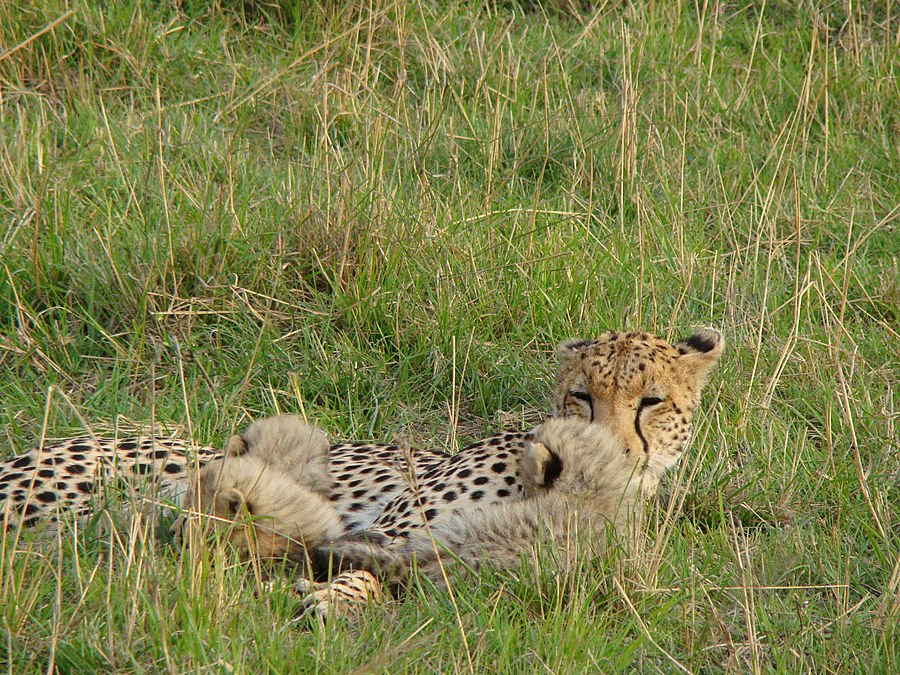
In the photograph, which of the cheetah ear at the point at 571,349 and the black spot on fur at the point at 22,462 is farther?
the cheetah ear at the point at 571,349

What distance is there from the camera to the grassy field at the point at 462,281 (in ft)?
7.55

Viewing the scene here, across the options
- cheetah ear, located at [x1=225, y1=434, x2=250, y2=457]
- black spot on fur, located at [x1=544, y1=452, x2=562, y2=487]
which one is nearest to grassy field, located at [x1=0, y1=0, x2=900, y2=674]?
cheetah ear, located at [x1=225, y1=434, x2=250, y2=457]

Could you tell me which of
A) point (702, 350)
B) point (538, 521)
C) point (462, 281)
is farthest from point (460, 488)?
point (462, 281)

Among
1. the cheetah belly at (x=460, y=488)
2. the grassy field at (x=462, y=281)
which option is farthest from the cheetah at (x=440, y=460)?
the grassy field at (x=462, y=281)

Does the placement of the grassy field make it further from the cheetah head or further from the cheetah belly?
the cheetah belly

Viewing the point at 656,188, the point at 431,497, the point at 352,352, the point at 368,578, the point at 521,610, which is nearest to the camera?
the point at 521,610

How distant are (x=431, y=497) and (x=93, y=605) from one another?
1.01 meters

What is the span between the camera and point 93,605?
2.19 metres

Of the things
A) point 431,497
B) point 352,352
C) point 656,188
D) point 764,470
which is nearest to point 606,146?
point 656,188

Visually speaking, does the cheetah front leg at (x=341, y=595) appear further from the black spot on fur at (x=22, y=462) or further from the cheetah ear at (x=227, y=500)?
the black spot on fur at (x=22, y=462)

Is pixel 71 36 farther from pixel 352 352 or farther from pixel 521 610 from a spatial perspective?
pixel 521 610

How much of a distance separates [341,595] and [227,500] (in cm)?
33

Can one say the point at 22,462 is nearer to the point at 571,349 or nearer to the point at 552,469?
the point at 552,469

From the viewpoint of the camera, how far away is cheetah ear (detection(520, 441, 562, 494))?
2.69 metres
